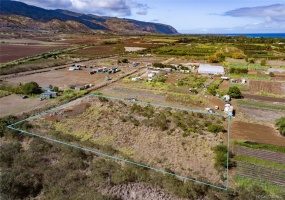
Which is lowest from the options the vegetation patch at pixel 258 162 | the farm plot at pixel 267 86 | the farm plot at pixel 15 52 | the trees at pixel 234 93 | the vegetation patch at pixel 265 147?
the vegetation patch at pixel 258 162

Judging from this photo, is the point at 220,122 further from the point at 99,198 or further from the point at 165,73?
the point at 165,73

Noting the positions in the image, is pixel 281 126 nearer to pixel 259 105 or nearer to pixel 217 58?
pixel 259 105

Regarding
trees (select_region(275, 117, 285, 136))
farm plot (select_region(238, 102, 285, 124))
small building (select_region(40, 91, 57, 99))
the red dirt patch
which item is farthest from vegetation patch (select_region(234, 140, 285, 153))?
small building (select_region(40, 91, 57, 99))

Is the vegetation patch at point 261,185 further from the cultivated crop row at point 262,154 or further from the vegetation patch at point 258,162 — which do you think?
the cultivated crop row at point 262,154

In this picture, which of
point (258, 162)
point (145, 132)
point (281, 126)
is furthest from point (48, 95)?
point (281, 126)

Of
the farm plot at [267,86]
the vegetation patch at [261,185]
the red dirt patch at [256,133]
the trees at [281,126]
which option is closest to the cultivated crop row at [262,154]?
the red dirt patch at [256,133]

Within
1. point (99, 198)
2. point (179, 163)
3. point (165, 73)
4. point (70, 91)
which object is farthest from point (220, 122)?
point (165, 73)
